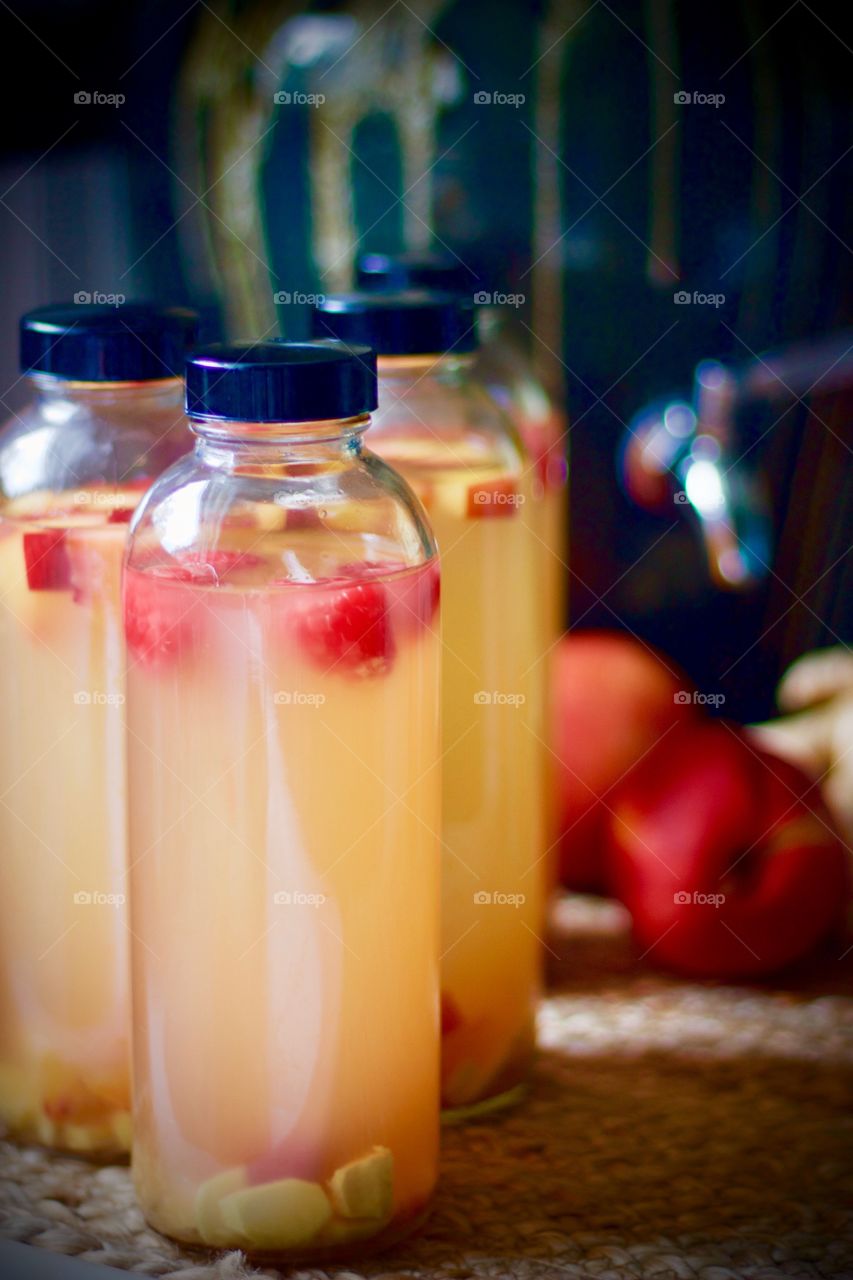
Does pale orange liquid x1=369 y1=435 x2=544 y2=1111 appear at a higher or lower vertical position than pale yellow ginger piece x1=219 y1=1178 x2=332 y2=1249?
higher

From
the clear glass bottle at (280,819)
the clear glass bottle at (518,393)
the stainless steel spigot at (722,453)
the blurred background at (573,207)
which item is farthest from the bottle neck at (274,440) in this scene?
the stainless steel spigot at (722,453)

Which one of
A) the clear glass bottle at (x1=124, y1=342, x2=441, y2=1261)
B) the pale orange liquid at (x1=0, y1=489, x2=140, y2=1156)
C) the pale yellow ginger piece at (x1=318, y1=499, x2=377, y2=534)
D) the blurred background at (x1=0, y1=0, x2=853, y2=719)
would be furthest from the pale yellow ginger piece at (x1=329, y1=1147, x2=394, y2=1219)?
the blurred background at (x1=0, y1=0, x2=853, y2=719)

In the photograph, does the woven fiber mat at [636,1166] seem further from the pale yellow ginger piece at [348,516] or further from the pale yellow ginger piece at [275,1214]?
the pale yellow ginger piece at [348,516]

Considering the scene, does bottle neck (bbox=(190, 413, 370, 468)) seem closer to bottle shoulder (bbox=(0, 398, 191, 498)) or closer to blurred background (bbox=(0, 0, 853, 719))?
bottle shoulder (bbox=(0, 398, 191, 498))

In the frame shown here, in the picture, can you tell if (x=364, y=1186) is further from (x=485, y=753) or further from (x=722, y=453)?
(x=722, y=453)

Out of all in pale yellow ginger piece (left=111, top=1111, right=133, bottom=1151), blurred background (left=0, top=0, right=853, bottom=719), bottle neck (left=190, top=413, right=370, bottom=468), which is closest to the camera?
bottle neck (left=190, top=413, right=370, bottom=468)

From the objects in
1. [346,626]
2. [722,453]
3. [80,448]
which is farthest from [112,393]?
[722,453]

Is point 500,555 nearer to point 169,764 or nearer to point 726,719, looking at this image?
point 169,764
